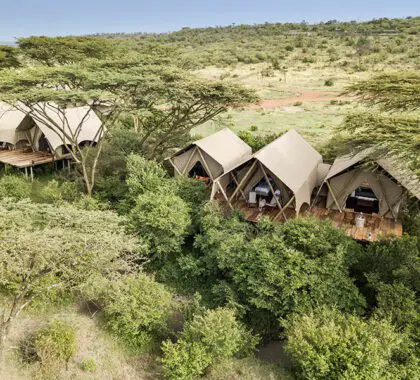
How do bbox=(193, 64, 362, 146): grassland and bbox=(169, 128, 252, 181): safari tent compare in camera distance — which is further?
bbox=(193, 64, 362, 146): grassland

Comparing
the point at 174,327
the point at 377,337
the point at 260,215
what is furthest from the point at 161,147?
the point at 377,337

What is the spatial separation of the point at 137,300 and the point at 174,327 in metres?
1.99

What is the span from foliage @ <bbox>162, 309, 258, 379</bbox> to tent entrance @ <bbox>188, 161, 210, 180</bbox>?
1098cm

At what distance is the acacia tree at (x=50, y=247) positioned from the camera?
35.6ft

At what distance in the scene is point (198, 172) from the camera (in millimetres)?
22688

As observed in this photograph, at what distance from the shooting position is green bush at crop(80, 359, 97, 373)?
40.2ft

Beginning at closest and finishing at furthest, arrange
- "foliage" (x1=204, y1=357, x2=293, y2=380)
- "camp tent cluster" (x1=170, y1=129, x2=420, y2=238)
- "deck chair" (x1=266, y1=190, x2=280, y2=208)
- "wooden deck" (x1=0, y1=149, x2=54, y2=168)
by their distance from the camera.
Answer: "foliage" (x1=204, y1=357, x2=293, y2=380) → "camp tent cluster" (x1=170, y1=129, x2=420, y2=238) → "deck chair" (x1=266, y1=190, x2=280, y2=208) → "wooden deck" (x1=0, y1=149, x2=54, y2=168)

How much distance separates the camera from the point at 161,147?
25.7m

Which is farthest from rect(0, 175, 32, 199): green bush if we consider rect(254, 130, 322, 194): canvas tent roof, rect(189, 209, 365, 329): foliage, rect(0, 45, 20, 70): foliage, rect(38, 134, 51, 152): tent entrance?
rect(0, 45, 20, 70): foliage

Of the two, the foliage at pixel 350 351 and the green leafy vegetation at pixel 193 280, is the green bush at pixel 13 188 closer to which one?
the green leafy vegetation at pixel 193 280

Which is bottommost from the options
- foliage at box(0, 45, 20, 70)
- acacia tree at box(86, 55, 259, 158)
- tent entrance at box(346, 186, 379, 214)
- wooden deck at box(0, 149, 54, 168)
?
tent entrance at box(346, 186, 379, 214)

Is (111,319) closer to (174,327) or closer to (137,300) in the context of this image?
(137,300)

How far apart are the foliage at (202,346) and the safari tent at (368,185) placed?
355 inches

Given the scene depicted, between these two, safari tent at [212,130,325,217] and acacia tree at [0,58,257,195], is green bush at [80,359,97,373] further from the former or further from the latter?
acacia tree at [0,58,257,195]
